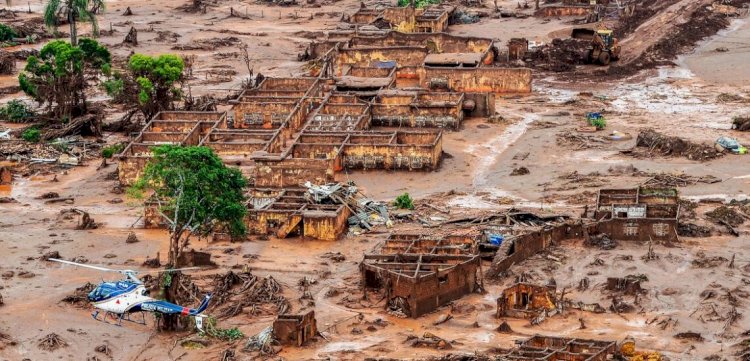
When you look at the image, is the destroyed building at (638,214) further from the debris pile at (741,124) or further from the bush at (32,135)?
the bush at (32,135)

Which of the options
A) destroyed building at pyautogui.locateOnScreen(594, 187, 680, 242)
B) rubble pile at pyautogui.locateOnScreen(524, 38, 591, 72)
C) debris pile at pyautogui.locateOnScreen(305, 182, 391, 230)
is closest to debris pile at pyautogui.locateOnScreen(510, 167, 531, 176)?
destroyed building at pyautogui.locateOnScreen(594, 187, 680, 242)

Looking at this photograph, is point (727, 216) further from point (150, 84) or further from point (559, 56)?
point (559, 56)

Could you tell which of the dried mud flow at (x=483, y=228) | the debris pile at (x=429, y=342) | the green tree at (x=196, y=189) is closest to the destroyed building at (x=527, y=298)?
the dried mud flow at (x=483, y=228)

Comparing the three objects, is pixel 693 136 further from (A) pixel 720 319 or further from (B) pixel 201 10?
(B) pixel 201 10

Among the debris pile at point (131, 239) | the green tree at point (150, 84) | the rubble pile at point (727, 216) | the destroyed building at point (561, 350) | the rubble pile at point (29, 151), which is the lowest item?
the rubble pile at point (29, 151)

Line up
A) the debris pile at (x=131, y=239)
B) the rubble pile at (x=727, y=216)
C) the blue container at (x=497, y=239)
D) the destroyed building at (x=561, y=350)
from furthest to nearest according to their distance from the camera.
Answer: the debris pile at (x=131, y=239)
the rubble pile at (x=727, y=216)
the blue container at (x=497, y=239)
the destroyed building at (x=561, y=350)
